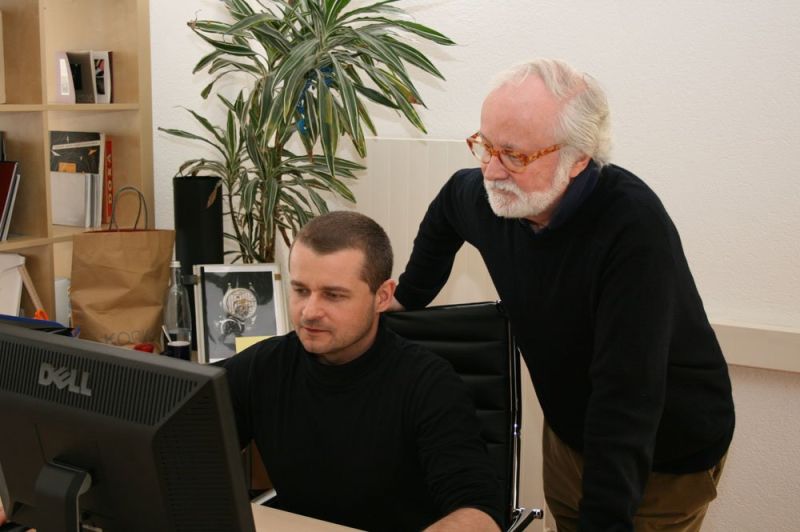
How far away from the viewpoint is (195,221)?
2684 mm

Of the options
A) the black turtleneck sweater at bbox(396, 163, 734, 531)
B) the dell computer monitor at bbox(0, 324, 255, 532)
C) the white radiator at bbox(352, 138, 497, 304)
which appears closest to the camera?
the dell computer monitor at bbox(0, 324, 255, 532)

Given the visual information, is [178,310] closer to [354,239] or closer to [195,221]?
[195,221]

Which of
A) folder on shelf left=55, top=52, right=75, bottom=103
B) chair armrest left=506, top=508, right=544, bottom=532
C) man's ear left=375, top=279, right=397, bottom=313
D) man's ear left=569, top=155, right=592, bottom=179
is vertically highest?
folder on shelf left=55, top=52, right=75, bottom=103

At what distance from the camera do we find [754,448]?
261 cm

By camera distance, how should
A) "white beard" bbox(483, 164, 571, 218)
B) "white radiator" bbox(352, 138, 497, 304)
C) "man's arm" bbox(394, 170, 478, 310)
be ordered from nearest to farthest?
"white beard" bbox(483, 164, 571, 218)
"man's arm" bbox(394, 170, 478, 310)
"white radiator" bbox(352, 138, 497, 304)

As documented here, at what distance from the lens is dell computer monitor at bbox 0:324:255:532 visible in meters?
0.97

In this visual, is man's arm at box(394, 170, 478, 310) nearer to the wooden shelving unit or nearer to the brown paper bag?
the brown paper bag

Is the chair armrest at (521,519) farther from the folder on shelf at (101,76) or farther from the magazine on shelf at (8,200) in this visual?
the folder on shelf at (101,76)

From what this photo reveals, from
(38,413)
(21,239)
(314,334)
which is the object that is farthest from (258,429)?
(21,239)

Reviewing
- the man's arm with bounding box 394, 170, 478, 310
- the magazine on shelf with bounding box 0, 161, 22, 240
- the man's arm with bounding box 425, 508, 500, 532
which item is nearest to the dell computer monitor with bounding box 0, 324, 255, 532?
the man's arm with bounding box 425, 508, 500, 532

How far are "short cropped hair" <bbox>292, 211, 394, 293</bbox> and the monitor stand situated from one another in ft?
2.27

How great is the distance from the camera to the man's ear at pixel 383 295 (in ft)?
5.63

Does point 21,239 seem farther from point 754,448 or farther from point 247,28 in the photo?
point 754,448

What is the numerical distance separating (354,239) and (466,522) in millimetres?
564
